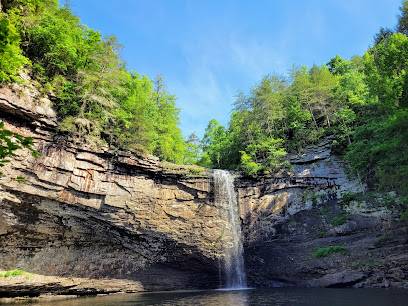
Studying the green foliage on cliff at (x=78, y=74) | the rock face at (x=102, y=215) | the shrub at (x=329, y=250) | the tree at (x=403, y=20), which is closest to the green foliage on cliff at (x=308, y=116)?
the tree at (x=403, y=20)

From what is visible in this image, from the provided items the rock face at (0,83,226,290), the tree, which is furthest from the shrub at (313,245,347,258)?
the tree

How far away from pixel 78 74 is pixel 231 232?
15.7 m

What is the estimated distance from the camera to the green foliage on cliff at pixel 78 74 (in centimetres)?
2231

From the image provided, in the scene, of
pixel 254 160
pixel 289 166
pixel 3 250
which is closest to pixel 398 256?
pixel 289 166

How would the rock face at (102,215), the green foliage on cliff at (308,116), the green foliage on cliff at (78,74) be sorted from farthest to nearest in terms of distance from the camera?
1. the green foliage on cliff at (308,116)
2. the green foliage on cliff at (78,74)
3. the rock face at (102,215)

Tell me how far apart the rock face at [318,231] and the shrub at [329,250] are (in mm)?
64

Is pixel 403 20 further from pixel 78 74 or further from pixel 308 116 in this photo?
pixel 78 74

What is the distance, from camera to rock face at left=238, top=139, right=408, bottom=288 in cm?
2133

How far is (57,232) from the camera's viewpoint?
2173 centimetres

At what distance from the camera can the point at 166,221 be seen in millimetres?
24297

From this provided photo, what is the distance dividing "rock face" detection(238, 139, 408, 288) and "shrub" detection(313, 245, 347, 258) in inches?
2.5

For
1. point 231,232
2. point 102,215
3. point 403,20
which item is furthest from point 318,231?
point 403,20

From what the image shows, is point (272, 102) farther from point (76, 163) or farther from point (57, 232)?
point (57, 232)

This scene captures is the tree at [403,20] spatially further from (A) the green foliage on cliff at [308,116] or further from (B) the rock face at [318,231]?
(B) the rock face at [318,231]
